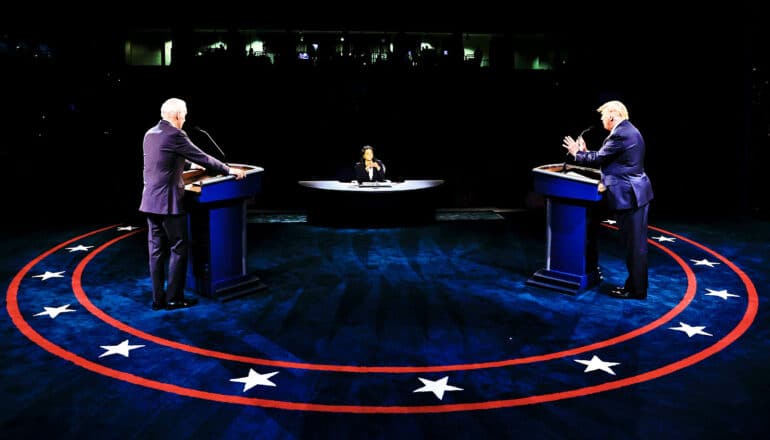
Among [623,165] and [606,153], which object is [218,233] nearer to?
[606,153]

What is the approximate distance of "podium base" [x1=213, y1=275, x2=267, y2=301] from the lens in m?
6.17

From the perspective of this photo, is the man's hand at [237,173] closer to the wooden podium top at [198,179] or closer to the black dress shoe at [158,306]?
the wooden podium top at [198,179]

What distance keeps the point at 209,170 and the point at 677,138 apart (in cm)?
903

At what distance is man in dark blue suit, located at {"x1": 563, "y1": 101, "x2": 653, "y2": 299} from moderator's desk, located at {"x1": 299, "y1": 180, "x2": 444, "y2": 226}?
3.89 m

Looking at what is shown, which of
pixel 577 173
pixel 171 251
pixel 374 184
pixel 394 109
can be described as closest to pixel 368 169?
pixel 374 184

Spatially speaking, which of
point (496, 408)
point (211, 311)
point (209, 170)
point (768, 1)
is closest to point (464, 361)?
point (496, 408)

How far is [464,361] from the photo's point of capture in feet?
15.5

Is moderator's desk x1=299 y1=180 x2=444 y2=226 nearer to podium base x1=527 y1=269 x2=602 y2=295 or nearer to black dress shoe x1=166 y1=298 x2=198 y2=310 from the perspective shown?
podium base x1=527 y1=269 x2=602 y2=295

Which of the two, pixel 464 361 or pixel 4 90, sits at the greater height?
pixel 4 90

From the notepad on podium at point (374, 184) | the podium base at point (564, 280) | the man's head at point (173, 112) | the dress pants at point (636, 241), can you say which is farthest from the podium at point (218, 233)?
the notepad on podium at point (374, 184)

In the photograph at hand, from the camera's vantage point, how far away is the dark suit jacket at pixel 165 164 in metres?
5.44

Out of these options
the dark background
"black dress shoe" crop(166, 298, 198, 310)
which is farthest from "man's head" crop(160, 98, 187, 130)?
the dark background

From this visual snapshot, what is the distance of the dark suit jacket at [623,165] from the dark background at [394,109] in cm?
564

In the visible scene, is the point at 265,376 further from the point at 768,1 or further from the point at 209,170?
the point at 768,1
